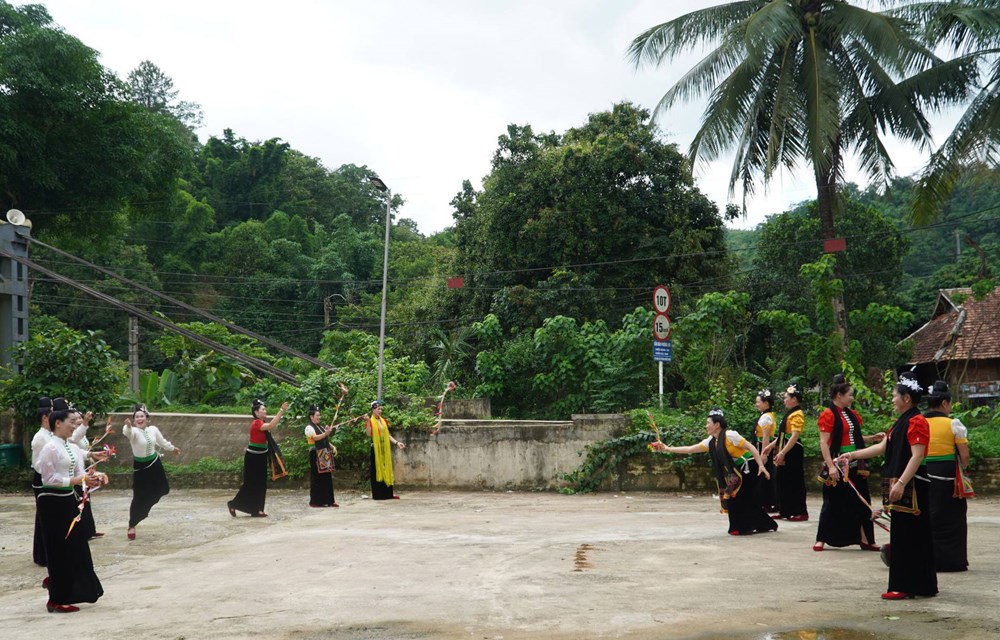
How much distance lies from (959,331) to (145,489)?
26517 millimetres

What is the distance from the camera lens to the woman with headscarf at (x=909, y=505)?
684 cm

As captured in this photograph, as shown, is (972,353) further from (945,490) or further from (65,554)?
(65,554)

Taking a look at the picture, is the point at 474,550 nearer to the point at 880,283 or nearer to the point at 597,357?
the point at 597,357

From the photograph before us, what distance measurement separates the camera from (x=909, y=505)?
705cm

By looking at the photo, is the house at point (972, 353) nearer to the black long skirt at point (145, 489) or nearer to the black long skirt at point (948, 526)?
the black long skirt at point (948, 526)

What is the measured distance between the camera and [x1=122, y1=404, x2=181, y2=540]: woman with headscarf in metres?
11.9

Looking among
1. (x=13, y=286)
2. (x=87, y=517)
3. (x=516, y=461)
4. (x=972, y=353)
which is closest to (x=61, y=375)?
(x=13, y=286)

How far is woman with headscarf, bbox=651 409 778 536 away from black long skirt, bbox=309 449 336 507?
6.21 metres

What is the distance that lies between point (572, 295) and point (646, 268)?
232 cm

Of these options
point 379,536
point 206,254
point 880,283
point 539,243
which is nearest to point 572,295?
point 539,243

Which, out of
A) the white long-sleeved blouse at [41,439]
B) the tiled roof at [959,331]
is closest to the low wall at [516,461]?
the white long-sleeved blouse at [41,439]

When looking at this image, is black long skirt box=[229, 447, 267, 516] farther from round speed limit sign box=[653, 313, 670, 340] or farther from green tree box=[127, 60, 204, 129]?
green tree box=[127, 60, 204, 129]

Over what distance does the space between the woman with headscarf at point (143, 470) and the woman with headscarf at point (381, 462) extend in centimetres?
431

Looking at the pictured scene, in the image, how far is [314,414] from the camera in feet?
49.9
